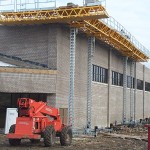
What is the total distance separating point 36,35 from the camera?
1203 inches

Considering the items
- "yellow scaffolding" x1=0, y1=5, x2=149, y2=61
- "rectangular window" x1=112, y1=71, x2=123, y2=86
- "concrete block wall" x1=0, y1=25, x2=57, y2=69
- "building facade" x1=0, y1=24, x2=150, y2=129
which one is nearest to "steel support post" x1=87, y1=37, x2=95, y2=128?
"building facade" x1=0, y1=24, x2=150, y2=129

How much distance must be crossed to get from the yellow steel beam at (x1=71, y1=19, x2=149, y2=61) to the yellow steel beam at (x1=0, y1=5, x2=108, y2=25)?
3.89ft

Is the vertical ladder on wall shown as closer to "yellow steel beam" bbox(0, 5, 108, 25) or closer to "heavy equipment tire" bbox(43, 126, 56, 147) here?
"yellow steel beam" bbox(0, 5, 108, 25)

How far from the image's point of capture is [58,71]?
28953mm

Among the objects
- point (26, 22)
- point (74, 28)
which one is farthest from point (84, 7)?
point (26, 22)

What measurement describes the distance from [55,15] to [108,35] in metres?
6.96

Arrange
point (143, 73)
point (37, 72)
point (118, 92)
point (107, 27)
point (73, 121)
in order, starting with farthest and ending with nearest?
1. point (143, 73)
2. point (118, 92)
3. point (107, 27)
4. point (73, 121)
5. point (37, 72)

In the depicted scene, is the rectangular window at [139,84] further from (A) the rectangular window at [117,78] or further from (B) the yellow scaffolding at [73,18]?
(B) the yellow scaffolding at [73,18]

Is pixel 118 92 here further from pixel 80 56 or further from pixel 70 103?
pixel 70 103

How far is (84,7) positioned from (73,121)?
843 cm

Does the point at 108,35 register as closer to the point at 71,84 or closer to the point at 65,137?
the point at 71,84

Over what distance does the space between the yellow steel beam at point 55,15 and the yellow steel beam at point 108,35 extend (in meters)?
1.19

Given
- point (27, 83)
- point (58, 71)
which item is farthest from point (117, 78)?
point (27, 83)

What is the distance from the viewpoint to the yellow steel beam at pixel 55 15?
27.4m
